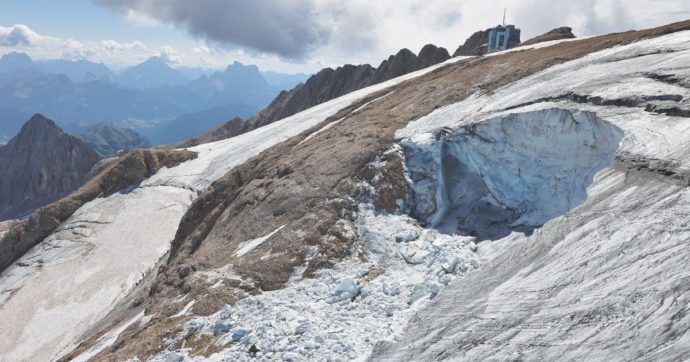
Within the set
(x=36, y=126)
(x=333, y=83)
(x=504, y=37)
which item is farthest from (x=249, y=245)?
(x=36, y=126)

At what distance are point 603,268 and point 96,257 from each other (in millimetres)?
43922

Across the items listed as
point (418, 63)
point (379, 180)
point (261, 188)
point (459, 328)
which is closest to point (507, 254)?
point (459, 328)

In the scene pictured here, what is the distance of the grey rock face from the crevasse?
170786 mm

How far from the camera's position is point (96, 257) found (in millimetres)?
41562

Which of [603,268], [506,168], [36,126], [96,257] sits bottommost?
[603,268]

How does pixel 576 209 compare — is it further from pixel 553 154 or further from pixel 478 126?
pixel 478 126

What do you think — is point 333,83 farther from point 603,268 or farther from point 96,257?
point 603,268

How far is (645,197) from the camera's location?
1380 centimetres

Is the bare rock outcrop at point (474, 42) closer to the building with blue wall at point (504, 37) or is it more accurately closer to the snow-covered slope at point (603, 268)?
the building with blue wall at point (504, 37)

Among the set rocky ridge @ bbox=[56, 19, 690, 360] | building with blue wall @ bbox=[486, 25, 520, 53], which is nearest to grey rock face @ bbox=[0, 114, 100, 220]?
building with blue wall @ bbox=[486, 25, 520, 53]

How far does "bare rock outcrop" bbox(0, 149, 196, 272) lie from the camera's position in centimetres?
4597

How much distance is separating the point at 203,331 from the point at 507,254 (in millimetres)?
11875

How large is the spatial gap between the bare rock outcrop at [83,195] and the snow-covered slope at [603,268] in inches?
1933

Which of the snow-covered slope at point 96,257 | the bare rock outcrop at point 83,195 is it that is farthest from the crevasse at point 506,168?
the bare rock outcrop at point 83,195
